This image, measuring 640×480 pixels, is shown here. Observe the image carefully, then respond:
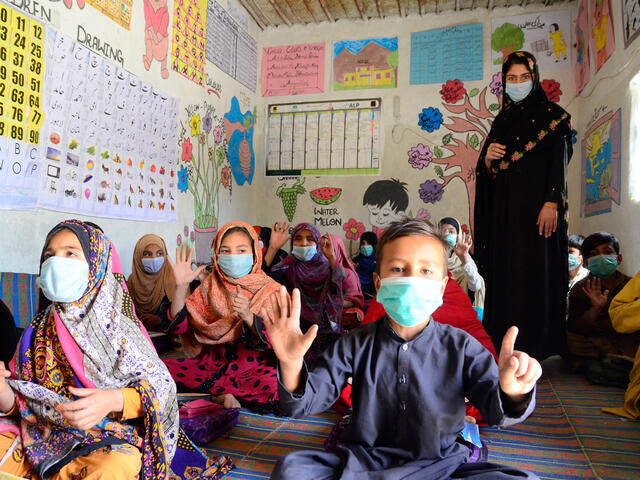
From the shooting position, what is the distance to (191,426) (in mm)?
1996

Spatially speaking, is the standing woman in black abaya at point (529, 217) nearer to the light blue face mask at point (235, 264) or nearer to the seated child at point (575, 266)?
the seated child at point (575, 266)

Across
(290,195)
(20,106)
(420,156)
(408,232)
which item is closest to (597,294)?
(408,232)

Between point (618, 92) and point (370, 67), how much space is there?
106 inches

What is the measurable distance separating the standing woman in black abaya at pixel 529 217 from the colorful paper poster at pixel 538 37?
2490mm

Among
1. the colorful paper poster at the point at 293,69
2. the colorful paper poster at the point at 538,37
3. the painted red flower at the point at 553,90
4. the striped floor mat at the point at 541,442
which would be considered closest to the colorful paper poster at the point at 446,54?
the colorful paper poster at the point at 538,37

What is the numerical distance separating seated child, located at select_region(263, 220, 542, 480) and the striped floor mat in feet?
2.34

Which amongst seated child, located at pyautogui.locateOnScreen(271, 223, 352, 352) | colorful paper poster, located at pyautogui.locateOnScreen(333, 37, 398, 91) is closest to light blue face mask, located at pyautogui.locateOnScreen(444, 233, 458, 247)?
seated child, located at pyautogui.locateOnScreen(271, 223, 352, 352)

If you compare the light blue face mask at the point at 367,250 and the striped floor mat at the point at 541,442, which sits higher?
the light blue face mask at the point at 367,250

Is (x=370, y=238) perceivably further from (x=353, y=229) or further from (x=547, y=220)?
(x=547, y=220)

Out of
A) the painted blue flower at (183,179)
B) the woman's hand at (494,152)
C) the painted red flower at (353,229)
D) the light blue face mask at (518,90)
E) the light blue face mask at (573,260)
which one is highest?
the light blue face mask at (518,90)

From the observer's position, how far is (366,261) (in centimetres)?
511

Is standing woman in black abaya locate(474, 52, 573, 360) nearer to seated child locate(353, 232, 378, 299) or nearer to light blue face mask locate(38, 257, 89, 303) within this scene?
seated child locate(353, 232, 378, 299)

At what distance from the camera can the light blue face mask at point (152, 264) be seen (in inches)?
146

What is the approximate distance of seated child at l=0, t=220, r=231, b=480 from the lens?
1.37 metres
